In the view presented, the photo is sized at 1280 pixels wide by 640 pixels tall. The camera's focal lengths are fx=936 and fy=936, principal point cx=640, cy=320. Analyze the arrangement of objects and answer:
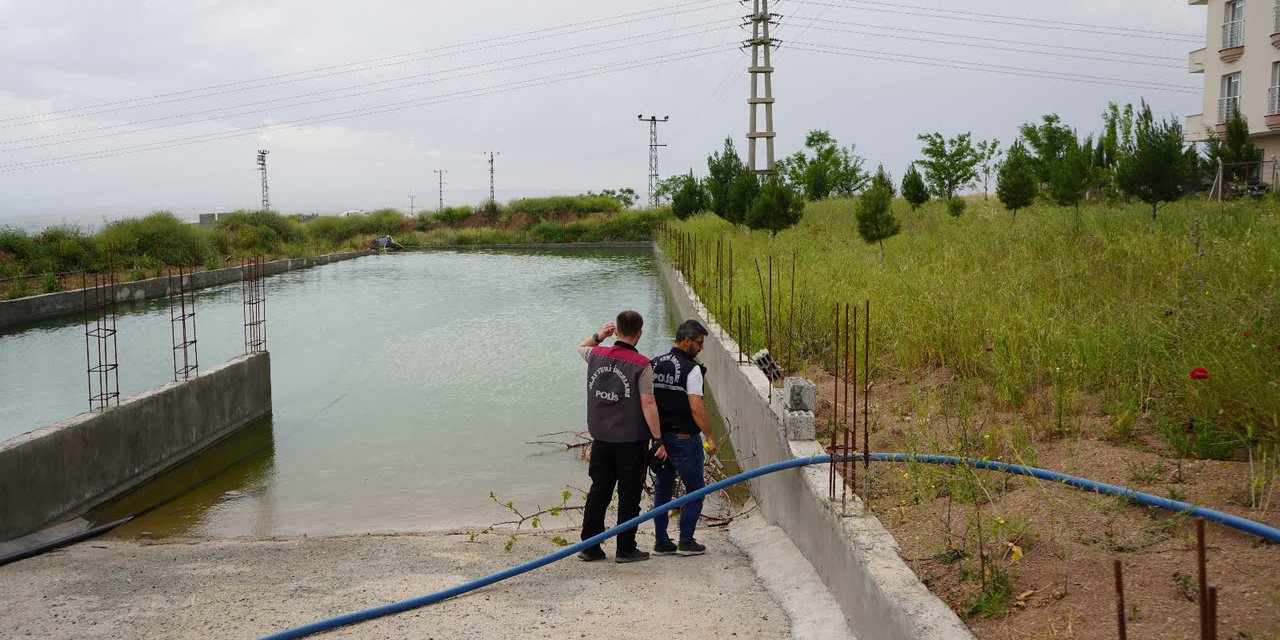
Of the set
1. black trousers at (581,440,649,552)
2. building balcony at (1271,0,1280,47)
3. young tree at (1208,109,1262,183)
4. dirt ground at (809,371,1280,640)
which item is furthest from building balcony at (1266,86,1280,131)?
black trousers at (581,440,649,552)

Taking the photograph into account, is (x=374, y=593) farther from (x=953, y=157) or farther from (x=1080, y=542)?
(x=953, y=157)

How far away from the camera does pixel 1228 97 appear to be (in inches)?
1246

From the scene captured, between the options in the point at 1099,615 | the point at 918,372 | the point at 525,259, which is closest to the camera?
the point at 1099,615

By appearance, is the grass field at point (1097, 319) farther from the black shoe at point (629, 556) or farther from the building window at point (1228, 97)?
the building window at point (1228, 97)

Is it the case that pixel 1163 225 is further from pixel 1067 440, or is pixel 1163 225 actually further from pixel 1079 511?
pixel 1079 511

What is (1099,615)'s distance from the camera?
139 inches

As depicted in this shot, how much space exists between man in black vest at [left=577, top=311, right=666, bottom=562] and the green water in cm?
247

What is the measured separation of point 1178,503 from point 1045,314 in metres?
4.68

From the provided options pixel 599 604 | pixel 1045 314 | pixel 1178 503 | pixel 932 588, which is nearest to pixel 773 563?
pixel 599 604

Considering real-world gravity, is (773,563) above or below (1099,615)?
below

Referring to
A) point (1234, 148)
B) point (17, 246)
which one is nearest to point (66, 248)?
point (17, 246)

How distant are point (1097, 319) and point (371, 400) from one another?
972cm

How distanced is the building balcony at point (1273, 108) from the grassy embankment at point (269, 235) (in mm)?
29622

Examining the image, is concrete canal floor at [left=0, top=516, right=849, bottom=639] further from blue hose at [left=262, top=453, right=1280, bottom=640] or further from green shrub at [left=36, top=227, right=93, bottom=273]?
green shrub at [left=36, top=227, right=93, bottom=273]
